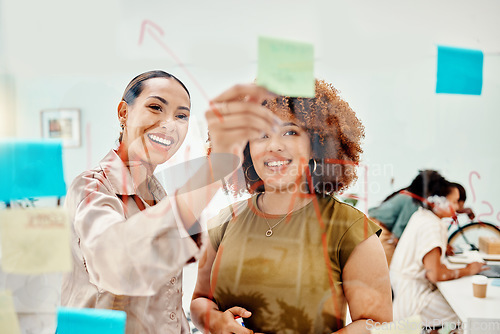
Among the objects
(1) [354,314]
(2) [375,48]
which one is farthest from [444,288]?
(2) [375,48]

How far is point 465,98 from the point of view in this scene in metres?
0.93

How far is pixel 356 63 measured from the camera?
90 cm

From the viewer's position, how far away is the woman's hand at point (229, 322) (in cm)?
93

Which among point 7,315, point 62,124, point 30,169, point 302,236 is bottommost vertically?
point 7,315

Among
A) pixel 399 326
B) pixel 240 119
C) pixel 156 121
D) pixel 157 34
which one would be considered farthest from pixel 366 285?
pixel 157 34

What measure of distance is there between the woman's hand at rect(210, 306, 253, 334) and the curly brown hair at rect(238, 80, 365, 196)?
308 millimetres

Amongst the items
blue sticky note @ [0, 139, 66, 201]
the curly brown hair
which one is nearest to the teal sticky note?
the curly brown hair

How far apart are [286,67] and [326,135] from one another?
182 mm

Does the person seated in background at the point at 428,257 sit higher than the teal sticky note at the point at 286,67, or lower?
lower

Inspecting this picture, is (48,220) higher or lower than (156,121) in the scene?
lower

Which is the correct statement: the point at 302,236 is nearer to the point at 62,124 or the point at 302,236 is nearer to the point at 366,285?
the point at 366,285

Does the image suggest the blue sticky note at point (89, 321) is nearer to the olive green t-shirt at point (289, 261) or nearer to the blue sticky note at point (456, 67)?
the olive green t-shirt at point (289, 261)

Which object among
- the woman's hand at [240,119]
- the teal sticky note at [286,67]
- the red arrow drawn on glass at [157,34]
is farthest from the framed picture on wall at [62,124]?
the teal sticky note at [286,67]

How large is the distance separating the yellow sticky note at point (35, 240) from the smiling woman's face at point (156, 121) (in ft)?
0.85
